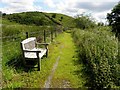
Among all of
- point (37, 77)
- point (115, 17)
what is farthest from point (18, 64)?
point (115, 17)

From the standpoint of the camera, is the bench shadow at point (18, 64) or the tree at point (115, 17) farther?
the tree at point (115, 17)

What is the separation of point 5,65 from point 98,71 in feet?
11.7

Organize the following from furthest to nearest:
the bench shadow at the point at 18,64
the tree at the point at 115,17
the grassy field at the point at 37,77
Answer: the tree at the point at 115,17 < the bench shadow at the point at 18,64 < the grassy field at the point at 37,77

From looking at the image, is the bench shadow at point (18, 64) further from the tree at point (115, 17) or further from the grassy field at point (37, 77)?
the tree at point (115, 17)

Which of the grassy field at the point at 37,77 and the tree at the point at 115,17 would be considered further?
the tree at the point at 115,17

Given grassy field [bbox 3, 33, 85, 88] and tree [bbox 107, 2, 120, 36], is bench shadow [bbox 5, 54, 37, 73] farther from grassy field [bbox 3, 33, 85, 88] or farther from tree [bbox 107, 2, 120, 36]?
tree [bbox 107, 2, 120, 36]

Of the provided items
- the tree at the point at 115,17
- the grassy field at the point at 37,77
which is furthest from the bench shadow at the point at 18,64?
the tree at the point at 115,17

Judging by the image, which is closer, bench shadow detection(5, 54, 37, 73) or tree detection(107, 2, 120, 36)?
bench shadow detection(5, 54, 37, 73)

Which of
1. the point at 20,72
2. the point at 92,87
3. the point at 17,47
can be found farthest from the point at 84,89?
the point at 17,47

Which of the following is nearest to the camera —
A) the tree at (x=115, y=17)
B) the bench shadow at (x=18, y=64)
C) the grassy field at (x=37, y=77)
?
the grassy field at (x=37, y=77)

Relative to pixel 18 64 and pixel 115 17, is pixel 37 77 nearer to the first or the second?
pixel 18 64

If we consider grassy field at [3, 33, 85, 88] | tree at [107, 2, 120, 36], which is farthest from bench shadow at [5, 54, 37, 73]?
tree at [107, 2, 120, 36]

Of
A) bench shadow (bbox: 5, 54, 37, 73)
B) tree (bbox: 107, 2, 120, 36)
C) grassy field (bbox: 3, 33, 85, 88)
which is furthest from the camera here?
tree (bbox: 107, 2, 120, 36)

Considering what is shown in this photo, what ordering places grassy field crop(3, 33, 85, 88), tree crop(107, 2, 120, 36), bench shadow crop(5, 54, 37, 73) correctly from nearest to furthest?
grassy field crop(3, 33, 85, 88)
bench shadow crop(5, 54, 37, 73)
tree crop(107, 2, 120, 36)
